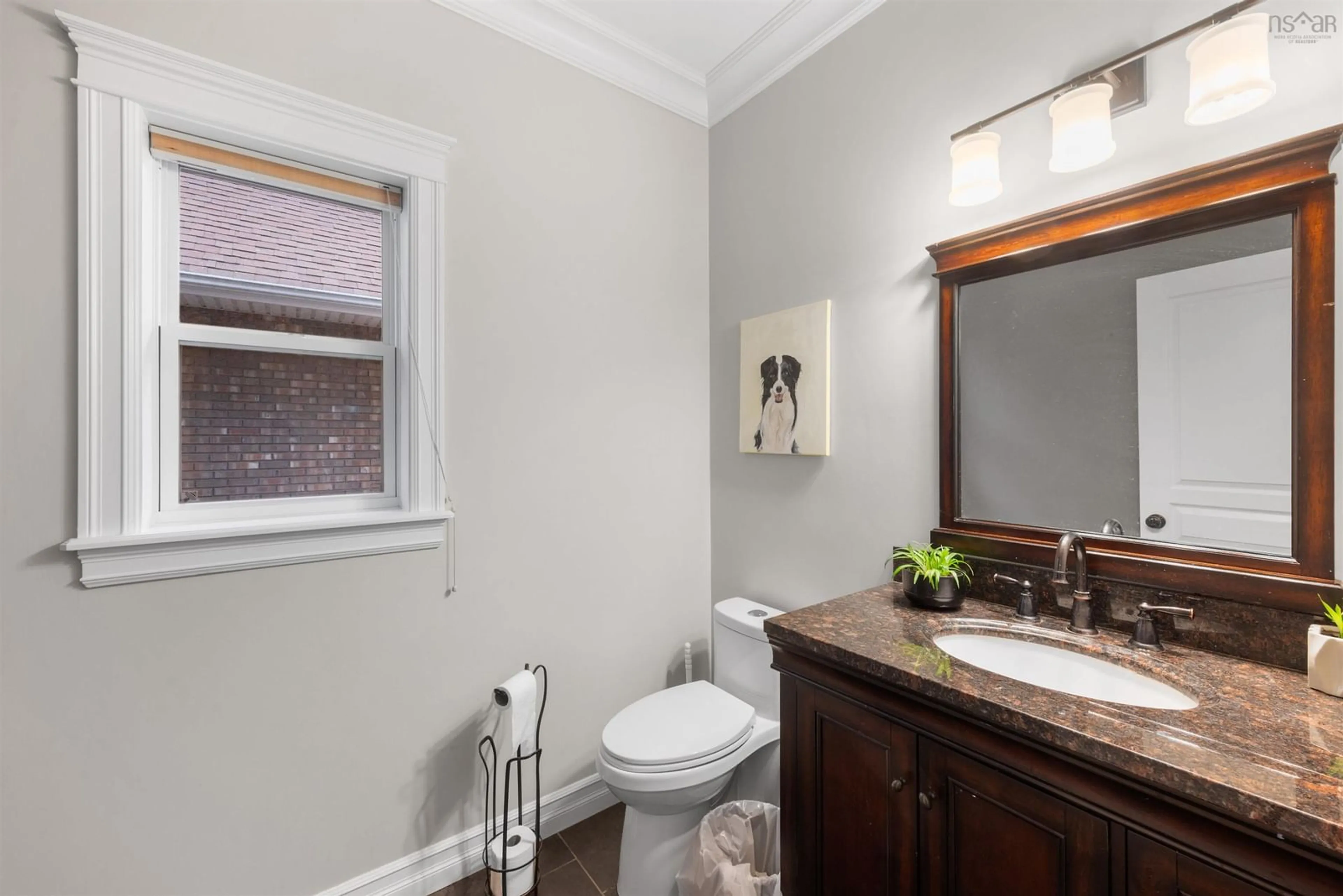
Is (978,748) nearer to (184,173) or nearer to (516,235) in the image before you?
(516,235)

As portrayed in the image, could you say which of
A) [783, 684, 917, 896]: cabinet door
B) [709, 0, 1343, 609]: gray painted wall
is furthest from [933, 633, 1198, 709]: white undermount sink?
[709, 0, 1343, 609]: gray painted wall

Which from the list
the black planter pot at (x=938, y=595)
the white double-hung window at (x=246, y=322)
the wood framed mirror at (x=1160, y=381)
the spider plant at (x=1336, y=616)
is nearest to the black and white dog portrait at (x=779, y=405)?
the wood framed mirror at (x=1160, y=381)

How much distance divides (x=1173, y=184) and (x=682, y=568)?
186cm

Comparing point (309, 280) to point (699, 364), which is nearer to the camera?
point (309, 280)

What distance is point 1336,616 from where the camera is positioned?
907 mm

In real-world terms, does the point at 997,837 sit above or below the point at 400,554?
below

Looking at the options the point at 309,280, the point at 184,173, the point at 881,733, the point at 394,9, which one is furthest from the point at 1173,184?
the point at 184,173

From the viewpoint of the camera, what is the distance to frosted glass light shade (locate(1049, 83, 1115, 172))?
1.18m

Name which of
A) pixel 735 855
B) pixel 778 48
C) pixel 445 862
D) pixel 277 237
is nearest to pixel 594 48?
pixel 778 48

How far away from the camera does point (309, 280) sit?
164 centimetres

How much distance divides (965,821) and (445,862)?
61.6 inches

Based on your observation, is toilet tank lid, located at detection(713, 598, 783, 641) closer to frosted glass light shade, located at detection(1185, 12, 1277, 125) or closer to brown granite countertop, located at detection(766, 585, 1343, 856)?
brown granite countertop, located at detection(766, 585, 1343, 856)

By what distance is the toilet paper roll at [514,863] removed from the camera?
5.22 ft

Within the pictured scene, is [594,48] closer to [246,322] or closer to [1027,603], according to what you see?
[246,322]
